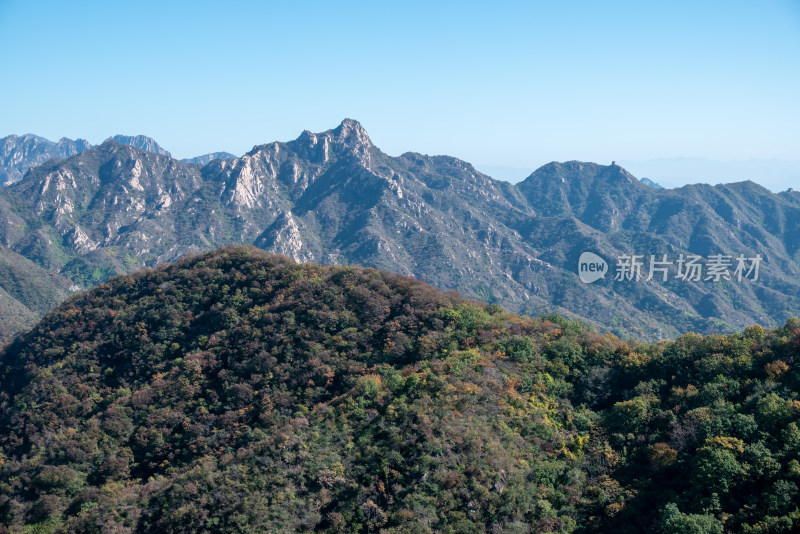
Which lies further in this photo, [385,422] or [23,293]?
[23,293]

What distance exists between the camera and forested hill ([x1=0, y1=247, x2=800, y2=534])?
121 ft

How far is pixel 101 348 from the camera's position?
69188 millimetres

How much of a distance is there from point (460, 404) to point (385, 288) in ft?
77.2

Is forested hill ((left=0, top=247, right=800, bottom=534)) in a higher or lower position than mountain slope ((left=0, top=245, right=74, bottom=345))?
higher

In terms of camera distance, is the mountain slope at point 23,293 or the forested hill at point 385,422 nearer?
the forested hill at point 385,422

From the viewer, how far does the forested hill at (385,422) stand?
36.8 metres

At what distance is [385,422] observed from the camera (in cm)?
4453

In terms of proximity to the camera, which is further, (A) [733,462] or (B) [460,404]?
(B) [460,404]

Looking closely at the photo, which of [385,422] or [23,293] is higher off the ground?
[385,422]

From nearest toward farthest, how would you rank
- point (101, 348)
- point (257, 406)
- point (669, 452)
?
1. point (669, 452)
2. point (257, 406)
3. point (101, 348)

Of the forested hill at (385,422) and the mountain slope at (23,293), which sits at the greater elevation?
the forested hill at (385,422)

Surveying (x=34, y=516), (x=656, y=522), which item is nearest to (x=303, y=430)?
(x=34, y=516)

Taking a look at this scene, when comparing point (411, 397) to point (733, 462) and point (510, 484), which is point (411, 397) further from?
point (733, 462)

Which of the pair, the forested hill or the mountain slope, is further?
the mountain slope
